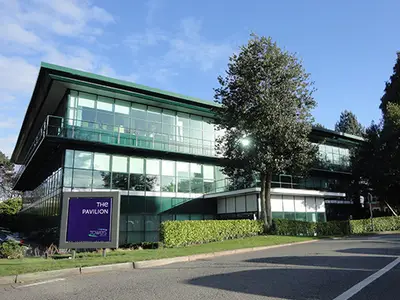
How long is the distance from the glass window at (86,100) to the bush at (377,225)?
862 inches

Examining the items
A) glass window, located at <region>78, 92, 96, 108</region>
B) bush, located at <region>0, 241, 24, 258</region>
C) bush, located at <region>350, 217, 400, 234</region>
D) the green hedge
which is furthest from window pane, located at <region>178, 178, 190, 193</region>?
bush, located at <region>0, 241, 24, 258</region>

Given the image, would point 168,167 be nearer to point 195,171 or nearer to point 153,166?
point 153,166

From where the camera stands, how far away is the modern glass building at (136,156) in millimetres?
23734

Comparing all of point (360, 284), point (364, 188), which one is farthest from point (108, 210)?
point (364, 188)

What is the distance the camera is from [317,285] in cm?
732

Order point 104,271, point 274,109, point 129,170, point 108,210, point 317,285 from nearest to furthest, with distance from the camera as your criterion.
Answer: point 317,285 → point 104,271 → point 108,210 → point 274,109 → point 129,170

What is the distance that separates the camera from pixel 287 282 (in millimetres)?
7684

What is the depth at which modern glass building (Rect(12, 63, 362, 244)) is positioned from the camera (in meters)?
23.7

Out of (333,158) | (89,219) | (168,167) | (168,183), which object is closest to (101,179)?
(168,183)

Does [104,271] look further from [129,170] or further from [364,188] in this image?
[364,188]

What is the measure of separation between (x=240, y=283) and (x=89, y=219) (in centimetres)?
753

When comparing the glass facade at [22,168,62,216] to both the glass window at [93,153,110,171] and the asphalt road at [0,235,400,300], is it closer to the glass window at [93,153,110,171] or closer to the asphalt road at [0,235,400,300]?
the glass window at [93,153,110,171]

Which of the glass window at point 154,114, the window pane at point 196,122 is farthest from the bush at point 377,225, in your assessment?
the glass window at point 154,114

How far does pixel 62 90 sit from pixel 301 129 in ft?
55.5
